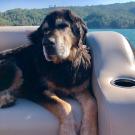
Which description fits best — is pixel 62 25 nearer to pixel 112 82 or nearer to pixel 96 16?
pixel 112 82

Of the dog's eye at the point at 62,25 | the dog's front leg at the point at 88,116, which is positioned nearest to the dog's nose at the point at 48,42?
the dog's eye at the point at 62,25

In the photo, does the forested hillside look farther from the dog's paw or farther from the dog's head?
the dog's paw

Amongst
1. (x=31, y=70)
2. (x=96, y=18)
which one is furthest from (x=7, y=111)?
(x=96, y=18)

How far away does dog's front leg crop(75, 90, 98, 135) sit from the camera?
3.55 m

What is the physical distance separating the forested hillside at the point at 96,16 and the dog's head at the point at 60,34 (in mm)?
1388

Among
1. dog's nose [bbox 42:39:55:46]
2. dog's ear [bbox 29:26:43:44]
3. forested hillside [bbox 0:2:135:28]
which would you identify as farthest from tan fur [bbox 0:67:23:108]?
forested hillside [bbox 0:2:135:28]

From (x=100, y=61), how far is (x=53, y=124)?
80 centimetres

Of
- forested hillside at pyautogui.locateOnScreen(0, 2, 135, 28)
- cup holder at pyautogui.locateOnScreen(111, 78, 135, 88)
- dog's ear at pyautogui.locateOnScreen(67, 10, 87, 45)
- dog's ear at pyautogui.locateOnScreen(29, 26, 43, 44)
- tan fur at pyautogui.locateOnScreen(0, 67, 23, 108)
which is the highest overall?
dog's ear at pyautogui.locateOnScreen(67, 10, 87, 45)

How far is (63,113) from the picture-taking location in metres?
3.61

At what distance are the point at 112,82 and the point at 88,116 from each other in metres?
0.37

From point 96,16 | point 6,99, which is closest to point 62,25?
point 6,99

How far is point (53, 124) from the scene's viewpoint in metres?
3.54

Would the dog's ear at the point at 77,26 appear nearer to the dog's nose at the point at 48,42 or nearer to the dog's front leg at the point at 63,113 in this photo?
the dog's nose at the point at 48,42

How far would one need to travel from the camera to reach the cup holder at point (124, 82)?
377 centimetres
